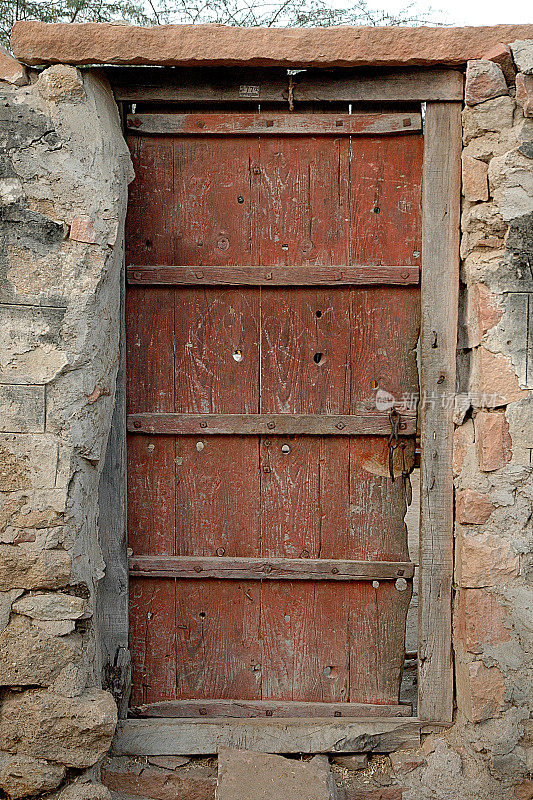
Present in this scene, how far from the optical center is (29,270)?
2152 millimetres

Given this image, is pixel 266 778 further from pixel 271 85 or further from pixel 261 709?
pixel 271 85

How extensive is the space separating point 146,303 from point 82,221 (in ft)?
1.42

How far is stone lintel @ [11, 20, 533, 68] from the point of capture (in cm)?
217

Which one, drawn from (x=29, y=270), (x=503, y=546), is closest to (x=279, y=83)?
(x=29, y=270)

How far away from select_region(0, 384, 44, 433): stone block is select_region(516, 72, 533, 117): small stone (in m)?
1.75

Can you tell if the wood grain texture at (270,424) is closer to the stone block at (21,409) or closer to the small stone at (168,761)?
the stone block at (21,409)

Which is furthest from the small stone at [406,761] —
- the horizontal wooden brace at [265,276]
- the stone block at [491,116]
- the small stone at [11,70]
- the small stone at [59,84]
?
the small stone at [11,70]

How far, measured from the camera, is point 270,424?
2512mm

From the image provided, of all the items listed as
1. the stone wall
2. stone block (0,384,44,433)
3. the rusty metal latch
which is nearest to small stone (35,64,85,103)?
the stone wall

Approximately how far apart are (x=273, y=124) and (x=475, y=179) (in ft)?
2.37

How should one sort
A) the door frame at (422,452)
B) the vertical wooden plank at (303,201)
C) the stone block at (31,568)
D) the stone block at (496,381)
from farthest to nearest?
the vertical wooden plank at (303,201) < the door frame at (422,452) < the stone block at (496,381) < the stone block at (31,568)

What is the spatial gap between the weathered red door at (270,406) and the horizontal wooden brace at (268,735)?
0.05m

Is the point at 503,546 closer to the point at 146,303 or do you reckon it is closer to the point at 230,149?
the point at 146,303

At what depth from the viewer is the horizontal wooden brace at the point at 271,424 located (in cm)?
250
